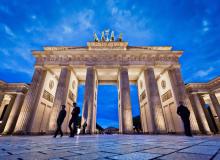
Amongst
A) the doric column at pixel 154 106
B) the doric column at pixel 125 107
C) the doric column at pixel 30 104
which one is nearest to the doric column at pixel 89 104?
the doric column at pixel 125 107

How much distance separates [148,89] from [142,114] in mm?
5720

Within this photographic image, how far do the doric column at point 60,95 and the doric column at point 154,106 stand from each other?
11.1 m

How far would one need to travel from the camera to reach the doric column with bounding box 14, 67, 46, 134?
1437 cm

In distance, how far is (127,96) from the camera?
15641 mm

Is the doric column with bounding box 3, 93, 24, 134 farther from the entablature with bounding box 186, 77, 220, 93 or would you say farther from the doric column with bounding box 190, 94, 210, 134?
the entablature with bounding box 186, 77, 220, 93

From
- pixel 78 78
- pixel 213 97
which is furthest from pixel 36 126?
pixel 213 97

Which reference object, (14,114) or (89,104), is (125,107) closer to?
(89,104)

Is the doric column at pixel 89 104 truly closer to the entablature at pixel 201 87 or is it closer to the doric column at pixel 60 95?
the doric column at pixel 60 95

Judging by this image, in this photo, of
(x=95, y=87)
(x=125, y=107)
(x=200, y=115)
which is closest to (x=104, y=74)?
(x=95, y=87)

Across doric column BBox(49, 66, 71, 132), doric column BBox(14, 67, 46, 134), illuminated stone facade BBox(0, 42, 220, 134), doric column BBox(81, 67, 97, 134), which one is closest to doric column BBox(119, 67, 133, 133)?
illuminated stone facade BBox(0, 42, 220, 134)

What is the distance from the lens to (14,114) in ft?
62.2

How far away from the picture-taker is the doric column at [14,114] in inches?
678

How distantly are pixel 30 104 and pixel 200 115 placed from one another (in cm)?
2354

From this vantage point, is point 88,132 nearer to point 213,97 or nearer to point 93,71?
point 93,71
